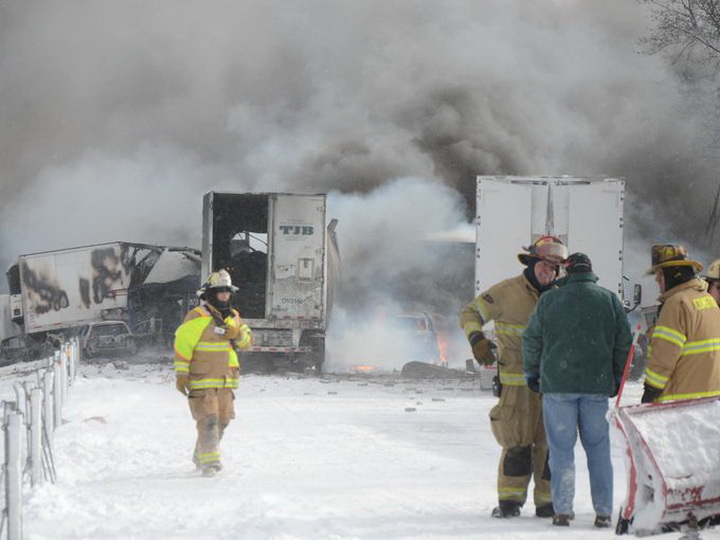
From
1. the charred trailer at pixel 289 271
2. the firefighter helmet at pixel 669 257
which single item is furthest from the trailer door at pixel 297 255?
the firefighter helmet at pixel 669 257

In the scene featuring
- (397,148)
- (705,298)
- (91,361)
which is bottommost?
(91,361)

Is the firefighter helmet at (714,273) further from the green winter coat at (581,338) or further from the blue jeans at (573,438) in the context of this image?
the blue jeans at (573,438)

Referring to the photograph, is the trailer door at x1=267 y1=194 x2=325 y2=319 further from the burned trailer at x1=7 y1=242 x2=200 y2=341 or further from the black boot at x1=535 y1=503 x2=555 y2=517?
the black boot at x1=535 y1=503 x2=555 y2=517

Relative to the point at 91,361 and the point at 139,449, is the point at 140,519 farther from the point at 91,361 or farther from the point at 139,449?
the point at 91,361

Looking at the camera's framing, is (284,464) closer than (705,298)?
No

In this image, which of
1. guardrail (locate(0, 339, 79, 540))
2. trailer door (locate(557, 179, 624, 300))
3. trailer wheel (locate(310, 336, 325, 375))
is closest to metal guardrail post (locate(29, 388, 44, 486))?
guardrail (locate(0, 339, 79, 540))

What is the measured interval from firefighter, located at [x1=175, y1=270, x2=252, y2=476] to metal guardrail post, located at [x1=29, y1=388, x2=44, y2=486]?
1335 mm

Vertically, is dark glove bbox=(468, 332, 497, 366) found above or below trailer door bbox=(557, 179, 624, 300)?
below

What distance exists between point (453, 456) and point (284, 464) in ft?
5.21

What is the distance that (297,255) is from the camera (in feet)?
66.6

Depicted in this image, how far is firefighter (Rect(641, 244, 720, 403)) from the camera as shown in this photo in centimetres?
570

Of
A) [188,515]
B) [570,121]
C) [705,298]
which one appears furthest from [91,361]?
[570,121]

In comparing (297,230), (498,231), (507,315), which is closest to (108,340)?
(297,230)

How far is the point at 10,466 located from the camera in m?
5.40
